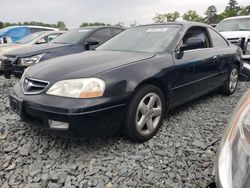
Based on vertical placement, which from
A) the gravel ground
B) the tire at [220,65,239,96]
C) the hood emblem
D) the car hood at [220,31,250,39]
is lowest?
the gravel ground

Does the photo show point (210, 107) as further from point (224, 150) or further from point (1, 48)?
point (1, 48)

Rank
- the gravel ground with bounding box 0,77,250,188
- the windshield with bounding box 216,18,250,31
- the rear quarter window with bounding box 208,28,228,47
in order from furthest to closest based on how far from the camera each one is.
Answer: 1. the windshield with bounding box 216,18,250,31
2. the rear quarter window with bounding box 208,28,228,47
3. the gravel ground with bounding box 0,77,250,188

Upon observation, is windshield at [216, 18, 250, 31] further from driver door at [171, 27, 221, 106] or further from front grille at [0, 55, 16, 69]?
front grille at [0, 55, 16, 69]

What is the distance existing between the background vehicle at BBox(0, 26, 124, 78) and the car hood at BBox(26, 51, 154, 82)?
8.14 ft

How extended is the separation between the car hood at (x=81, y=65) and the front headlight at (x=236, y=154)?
159 cm

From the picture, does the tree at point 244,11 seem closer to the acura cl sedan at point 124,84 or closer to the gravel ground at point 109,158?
the acura cl sedan at point 124,84

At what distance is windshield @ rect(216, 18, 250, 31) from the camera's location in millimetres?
8203

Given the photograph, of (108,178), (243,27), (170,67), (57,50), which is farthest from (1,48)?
(243,27)

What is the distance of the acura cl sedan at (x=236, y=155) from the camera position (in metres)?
1.16

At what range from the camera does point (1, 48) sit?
25.0ft

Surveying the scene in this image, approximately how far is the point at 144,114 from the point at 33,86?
1.20 metres

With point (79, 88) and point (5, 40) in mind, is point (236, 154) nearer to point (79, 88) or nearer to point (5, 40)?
point (79, 88)

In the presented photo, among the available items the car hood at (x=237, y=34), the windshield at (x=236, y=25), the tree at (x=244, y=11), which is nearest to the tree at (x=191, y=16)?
the tree at (x=244, y=11)

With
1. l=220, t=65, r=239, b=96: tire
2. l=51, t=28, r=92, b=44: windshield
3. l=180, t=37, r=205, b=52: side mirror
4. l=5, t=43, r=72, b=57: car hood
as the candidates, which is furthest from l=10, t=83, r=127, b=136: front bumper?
l=51, t=28, r=92, b=44: windshield
